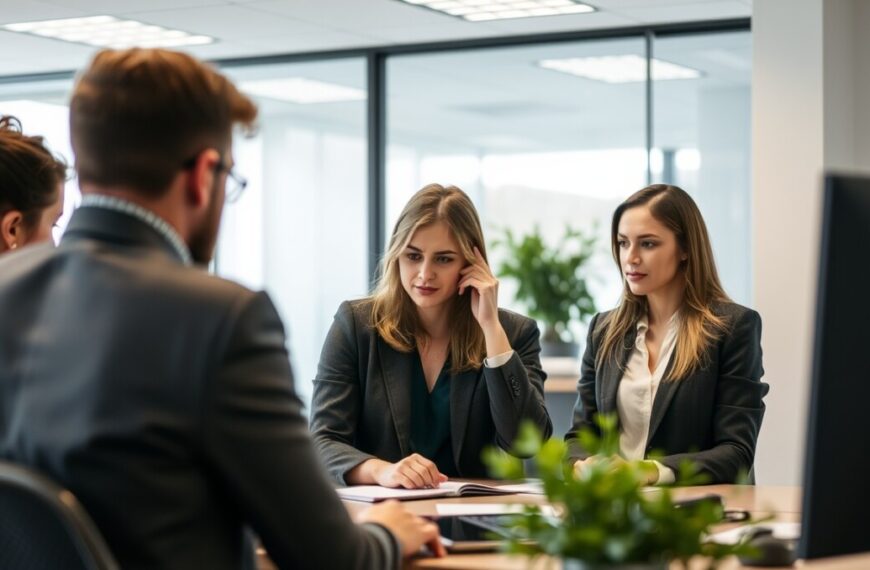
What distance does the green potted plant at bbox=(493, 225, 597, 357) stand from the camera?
228 inches

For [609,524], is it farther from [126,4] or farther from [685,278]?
[126,4]

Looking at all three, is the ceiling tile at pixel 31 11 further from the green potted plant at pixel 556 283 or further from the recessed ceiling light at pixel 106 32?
the green potted plant at pixel 556 283

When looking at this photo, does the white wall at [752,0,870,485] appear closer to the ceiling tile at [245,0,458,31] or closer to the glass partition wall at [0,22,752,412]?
the glass partition wall at [0,22,752,412]

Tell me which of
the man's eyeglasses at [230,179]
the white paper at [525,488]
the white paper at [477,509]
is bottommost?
the white paper at [525,488]

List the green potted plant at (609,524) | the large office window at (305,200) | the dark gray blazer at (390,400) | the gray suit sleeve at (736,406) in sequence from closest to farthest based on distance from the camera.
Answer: the green potted plant at (609,524)
the gray suit sleeve at (736,406)
the dark gray blazer at (390,400)
the large office window at (305,200)

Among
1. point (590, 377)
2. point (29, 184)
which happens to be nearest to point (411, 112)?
point (590, 377)

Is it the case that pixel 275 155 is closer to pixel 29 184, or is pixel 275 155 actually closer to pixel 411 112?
pixel 411 112

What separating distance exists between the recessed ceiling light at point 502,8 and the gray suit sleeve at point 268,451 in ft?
13.2

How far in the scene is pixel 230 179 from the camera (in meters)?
1.53

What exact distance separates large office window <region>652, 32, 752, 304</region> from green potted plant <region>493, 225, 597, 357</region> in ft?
1.70

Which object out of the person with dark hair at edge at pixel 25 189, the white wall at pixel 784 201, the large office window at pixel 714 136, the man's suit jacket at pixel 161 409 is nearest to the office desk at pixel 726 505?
the man's suit jacket at pixel 161 409

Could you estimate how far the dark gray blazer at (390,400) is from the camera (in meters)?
2.91

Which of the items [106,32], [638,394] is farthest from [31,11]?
[638,394]

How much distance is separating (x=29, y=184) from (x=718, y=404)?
5.41ft
